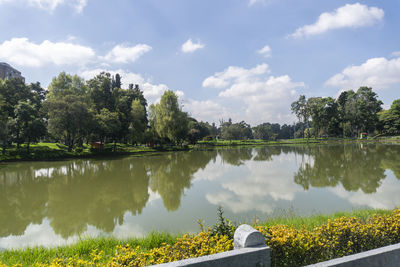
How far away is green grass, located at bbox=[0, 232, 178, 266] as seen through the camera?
467cm

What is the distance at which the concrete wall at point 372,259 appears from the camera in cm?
284

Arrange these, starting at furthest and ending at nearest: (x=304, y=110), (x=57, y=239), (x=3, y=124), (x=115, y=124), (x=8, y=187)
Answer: (x=304, y=110) < (x=115, y=124) < (x=3, y=124) < (x=8, y=187) < (x=57, y=239)

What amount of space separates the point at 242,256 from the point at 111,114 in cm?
3836

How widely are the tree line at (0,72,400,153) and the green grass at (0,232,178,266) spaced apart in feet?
98.4

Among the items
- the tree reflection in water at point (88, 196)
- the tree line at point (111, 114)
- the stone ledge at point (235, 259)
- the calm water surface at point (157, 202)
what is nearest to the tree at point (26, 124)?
the tree line at point (111, 114)

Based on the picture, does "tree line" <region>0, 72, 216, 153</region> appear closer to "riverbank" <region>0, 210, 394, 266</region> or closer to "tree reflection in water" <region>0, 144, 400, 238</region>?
"tree reflection in water" <region>0, 144, 400, 238</region>

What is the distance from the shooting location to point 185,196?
36.3ft

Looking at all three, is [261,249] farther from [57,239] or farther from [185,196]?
[185,196]

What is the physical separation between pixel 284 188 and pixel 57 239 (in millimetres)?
10513

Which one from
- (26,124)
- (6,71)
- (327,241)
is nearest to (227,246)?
(327,241)

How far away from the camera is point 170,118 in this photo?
45.5 m

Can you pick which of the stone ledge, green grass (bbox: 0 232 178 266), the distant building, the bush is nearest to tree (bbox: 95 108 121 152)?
green grass (bbox: 0 232 178 266)

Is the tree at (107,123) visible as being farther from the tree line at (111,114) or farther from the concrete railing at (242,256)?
the concrete railing at (242,256)

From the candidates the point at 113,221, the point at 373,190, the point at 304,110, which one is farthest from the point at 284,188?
the point at 304,110
